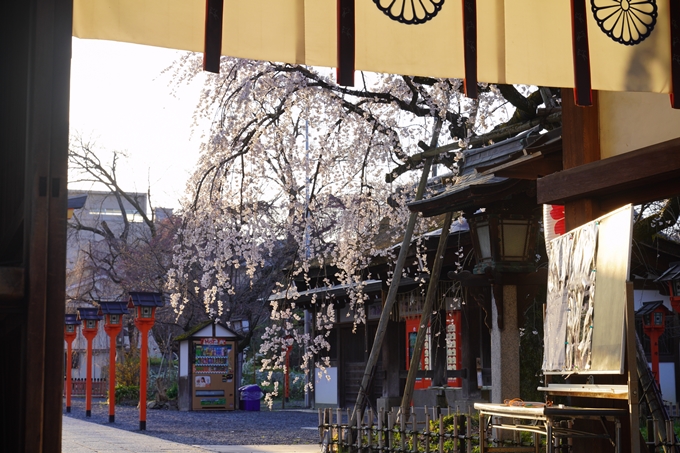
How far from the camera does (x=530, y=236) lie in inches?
343

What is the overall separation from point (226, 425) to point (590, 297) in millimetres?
15770

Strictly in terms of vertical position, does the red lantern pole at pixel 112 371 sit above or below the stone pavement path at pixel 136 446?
above

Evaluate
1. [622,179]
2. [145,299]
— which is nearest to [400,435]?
[622,179]

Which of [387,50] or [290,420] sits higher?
[387,50]

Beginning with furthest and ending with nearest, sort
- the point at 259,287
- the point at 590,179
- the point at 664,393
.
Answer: the point at 259,287 → the point at 664,393 → the point at 590,179

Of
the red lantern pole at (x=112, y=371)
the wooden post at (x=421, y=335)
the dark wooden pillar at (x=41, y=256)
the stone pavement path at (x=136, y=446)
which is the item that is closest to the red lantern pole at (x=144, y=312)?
the red lantern pole at (x=112, y=371)

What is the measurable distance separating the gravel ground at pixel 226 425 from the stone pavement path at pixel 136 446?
63 centimetres

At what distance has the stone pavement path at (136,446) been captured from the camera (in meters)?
12.7

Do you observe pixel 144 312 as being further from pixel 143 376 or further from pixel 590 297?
pixel 590 297

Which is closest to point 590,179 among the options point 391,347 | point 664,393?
point 391,347

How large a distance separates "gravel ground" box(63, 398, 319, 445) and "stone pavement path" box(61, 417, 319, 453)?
0.63 meters

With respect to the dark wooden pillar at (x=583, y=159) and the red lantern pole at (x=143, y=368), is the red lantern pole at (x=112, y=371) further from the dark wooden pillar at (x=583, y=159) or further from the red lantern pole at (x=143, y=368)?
the dark wooden pillar at (x=583, y=159)

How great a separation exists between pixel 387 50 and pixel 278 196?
368 inches

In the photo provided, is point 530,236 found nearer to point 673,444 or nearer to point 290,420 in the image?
point 673,444
